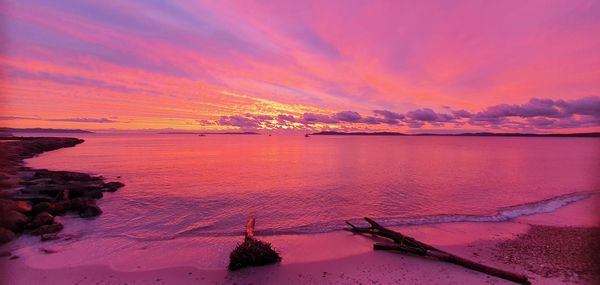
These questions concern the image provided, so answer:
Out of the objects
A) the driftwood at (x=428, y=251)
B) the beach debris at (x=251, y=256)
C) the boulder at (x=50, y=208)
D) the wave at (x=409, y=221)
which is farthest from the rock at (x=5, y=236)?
the driftwood at (x=428, y=251)

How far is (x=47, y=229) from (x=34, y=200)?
6.70 meters

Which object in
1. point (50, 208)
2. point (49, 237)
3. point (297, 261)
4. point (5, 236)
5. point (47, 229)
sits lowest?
point (49, 237)

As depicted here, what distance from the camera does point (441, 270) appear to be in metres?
10.8

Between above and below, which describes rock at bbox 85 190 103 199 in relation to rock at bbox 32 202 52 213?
below

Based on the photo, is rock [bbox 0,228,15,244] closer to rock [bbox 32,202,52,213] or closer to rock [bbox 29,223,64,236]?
rock [bbox 29,223,64,236]

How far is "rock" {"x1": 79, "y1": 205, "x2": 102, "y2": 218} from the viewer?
18.7m

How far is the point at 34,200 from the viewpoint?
1977 cm

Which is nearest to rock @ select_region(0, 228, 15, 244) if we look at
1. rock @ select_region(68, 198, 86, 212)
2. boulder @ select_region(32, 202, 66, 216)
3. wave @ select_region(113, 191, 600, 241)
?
wave @ select_region(113, 191, 600, 241)

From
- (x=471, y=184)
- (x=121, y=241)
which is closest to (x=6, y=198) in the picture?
(x=121, y=241)

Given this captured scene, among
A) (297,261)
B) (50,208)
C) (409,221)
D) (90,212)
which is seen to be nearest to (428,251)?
(297,261)

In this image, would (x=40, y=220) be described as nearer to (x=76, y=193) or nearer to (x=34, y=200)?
(x=34, y=200)

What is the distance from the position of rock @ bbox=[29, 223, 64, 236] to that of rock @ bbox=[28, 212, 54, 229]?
26.7 inches

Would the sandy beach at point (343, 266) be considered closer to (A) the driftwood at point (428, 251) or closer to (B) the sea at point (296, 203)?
(A) the driftwood at point (428, 251)

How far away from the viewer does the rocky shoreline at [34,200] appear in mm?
4738
